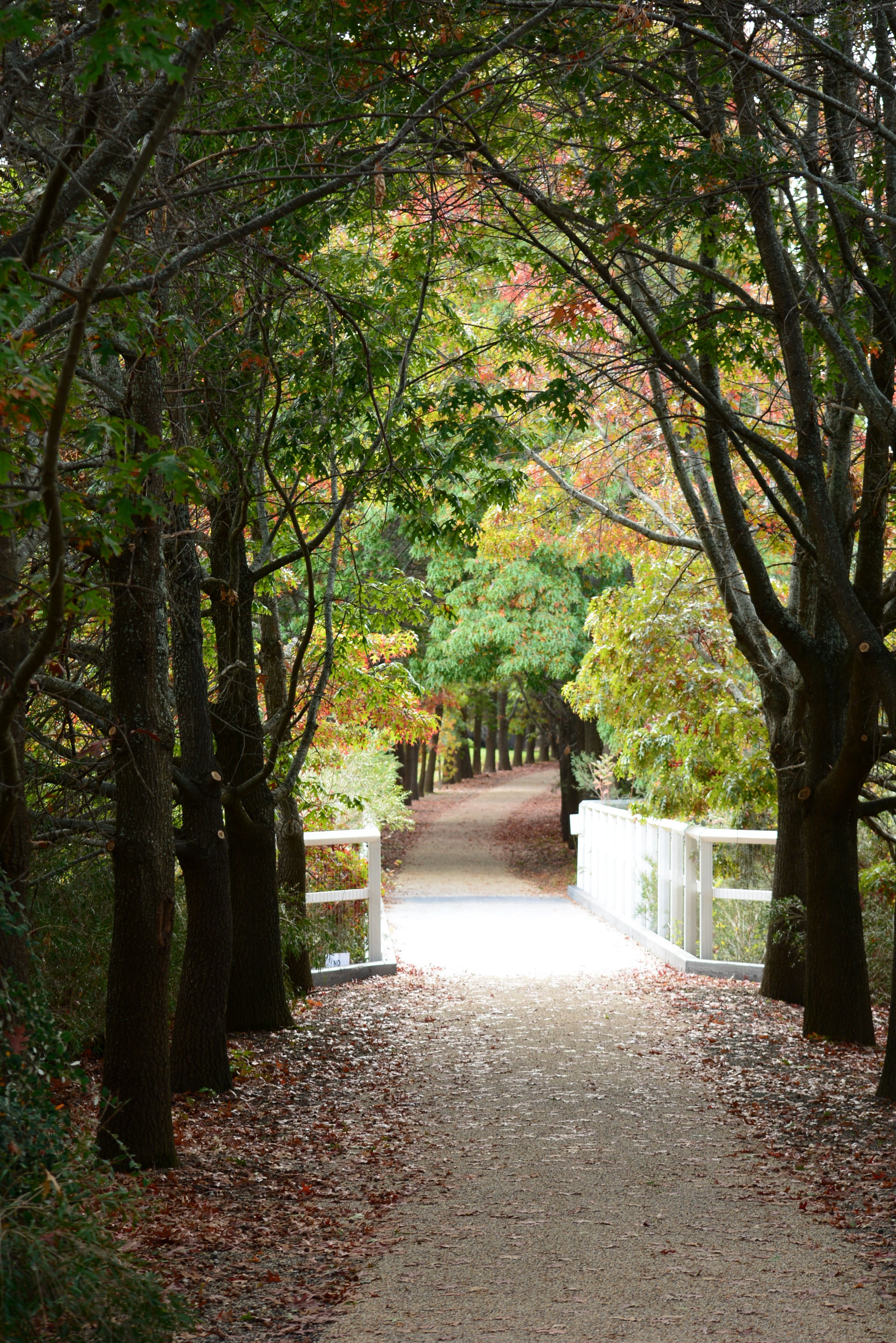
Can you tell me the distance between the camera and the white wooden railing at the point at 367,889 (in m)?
12.2

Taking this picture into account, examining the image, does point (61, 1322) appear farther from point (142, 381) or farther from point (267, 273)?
point (267, 273)

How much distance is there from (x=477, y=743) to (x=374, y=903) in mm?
46622

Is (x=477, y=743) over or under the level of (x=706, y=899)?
over

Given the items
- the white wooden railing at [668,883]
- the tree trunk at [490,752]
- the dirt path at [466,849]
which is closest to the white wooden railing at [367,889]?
the white wooden railing at [668,883]

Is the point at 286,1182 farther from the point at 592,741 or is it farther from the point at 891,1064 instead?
the point at 592,741

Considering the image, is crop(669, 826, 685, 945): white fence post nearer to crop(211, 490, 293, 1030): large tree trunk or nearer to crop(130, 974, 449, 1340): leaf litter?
crop(130, 974, 449, 1340): leaf litter

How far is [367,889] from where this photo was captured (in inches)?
500

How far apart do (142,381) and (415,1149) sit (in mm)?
4505

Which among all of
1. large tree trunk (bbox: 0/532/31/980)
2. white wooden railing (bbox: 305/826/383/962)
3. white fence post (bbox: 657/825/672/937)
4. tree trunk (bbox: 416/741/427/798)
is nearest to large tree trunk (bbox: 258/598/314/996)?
white wooden railing (bbox: 305/826/383/962)

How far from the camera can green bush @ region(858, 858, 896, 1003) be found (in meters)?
11.6

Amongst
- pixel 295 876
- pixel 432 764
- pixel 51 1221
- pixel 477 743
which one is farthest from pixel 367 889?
pixel 477 743

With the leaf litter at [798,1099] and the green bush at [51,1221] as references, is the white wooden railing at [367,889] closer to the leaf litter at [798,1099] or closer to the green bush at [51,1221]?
the leaf litter at [798,1099]

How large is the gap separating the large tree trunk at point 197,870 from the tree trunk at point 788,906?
507cm

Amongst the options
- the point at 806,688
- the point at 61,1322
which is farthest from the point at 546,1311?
the point at 806,688
